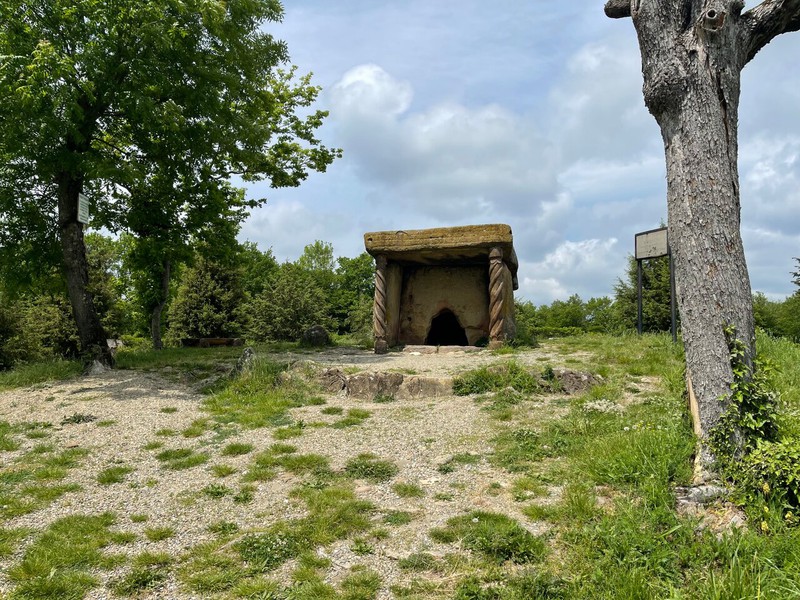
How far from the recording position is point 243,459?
20.6ft

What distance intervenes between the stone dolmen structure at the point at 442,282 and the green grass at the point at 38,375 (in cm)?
647

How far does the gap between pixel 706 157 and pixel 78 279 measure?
11.7 meters

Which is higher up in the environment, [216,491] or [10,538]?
[216,491]

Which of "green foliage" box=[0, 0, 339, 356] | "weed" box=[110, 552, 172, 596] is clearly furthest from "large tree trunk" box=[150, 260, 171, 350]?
"weed" box=[110, 552, 172, 596]

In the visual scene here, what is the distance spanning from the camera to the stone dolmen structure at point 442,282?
12.6 metres

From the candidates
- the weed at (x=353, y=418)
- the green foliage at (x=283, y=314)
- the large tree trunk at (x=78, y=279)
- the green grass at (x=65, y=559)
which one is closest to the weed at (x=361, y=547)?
the green grass at (x=65, y=559)

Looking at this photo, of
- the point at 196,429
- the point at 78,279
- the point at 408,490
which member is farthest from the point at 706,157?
the point at 78,279

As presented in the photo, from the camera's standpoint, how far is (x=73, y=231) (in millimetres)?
11820

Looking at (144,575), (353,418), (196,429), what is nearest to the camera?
(144,575)

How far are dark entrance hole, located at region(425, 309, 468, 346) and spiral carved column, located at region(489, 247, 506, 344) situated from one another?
3.36m

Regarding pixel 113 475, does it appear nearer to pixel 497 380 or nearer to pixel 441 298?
pixel 497 380

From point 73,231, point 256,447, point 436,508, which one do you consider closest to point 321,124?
point 73,231

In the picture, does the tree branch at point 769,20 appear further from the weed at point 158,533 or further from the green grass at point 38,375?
the green grass at point 38,375

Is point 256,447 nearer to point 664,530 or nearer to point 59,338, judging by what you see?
point 664,530
